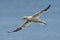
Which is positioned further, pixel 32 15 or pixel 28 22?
pixel 28 22

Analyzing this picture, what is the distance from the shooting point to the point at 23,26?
7770 mm

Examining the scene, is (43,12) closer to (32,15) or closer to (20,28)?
(32,15)

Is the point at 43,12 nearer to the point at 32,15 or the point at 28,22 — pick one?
the point at 32,15

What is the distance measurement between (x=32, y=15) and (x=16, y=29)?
40.6 inches

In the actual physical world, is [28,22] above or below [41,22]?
above

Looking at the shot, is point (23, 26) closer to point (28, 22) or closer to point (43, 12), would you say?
point (28, 22)

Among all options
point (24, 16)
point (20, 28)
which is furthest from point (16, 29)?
point (24, 16)

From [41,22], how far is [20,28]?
1.20 meters

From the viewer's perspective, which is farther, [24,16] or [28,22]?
[28,22]

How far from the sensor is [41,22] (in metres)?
6.77

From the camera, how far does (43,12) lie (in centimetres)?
699

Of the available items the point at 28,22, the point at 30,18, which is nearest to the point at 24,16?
the point at 30,18

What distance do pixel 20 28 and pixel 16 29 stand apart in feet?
0.48

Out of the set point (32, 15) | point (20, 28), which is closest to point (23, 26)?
point (20, 28)
